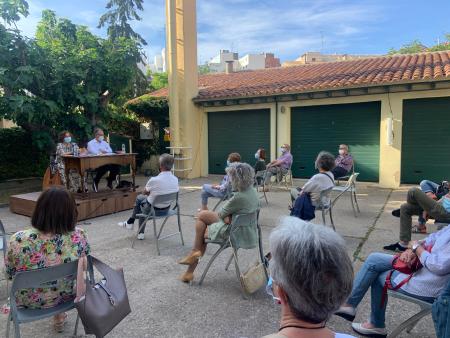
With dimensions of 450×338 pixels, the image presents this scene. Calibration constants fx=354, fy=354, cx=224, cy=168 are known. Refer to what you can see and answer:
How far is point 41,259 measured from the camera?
2297mm

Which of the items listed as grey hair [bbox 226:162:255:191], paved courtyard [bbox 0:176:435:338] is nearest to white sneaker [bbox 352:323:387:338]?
paved courtyard [bbox 0:176:435:338]

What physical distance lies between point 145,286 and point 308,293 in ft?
8.56

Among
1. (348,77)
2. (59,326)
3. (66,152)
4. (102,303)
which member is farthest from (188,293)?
(348,77)

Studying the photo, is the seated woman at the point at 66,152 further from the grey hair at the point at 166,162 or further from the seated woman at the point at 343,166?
the seated woman at the point at 343,166

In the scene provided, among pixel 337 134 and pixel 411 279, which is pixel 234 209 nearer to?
pixel 411 279

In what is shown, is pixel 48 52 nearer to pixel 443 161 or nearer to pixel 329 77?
Result: pixel 329 77

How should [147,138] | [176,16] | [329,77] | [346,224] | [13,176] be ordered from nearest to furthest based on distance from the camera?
[346,224], [13,176], [329,77], [176,16], [147,138]

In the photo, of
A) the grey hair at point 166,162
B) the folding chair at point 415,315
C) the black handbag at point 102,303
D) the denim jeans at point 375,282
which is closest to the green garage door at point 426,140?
the grey hair at point 166,162

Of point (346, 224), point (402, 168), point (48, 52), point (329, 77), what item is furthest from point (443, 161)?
point (48, 52)

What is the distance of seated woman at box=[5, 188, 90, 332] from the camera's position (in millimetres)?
2256

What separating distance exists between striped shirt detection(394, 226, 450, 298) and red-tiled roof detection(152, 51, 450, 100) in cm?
752

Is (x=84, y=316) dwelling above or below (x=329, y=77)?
below

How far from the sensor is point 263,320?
286cm

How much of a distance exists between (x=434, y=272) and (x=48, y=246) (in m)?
2.46
